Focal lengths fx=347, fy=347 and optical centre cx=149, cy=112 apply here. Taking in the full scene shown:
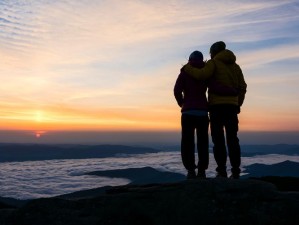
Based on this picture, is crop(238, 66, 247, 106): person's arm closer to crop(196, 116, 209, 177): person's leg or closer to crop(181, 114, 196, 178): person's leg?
crop(196, 116, 209, 177): person's leg

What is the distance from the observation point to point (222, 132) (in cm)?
1028

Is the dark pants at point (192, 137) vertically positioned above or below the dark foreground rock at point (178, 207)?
above

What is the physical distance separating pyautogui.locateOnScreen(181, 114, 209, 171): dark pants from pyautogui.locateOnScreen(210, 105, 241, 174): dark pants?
0.27 metres

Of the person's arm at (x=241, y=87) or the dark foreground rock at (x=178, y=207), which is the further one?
the person's arm at (x=241, y=87)

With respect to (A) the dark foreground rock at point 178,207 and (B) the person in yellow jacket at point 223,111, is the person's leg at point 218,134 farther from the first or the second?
(A) the dark foreground rock at point 178,207

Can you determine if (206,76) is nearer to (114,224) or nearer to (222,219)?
(222,219)

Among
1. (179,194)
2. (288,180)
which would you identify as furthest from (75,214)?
(288,180)

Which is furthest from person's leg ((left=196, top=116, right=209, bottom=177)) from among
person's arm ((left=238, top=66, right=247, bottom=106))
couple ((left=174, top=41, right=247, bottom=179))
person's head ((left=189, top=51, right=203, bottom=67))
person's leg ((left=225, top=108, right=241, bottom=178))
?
person's head ((left=189, top=51, right=203, bottom=67))

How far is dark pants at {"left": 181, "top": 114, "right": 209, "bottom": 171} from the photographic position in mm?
10102

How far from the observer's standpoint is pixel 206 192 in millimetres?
8617

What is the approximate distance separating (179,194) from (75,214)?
104 inches

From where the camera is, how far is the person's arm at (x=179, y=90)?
10227 mm

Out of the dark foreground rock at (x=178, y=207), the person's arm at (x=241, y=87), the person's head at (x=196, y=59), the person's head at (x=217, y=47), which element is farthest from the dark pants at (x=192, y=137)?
the person's head at (x=217, y=47)

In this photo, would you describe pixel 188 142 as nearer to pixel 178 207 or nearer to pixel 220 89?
pixel 220 89
